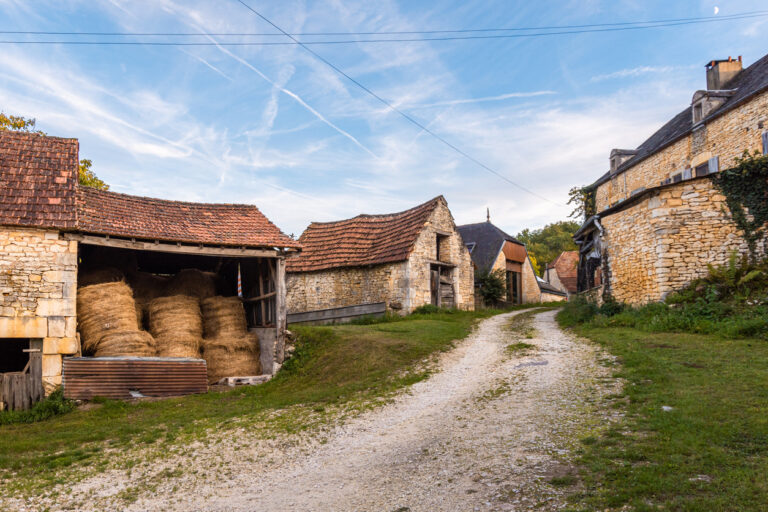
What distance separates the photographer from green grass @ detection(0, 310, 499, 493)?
27.0 feet

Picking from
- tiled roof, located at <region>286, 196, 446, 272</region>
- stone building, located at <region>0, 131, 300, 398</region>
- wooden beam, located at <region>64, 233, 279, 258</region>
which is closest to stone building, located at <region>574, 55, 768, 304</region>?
tiled roof, located at <region>286, 196, 446, 272</region>

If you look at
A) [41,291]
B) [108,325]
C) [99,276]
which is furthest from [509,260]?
[41,291]

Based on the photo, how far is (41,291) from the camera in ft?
39.9

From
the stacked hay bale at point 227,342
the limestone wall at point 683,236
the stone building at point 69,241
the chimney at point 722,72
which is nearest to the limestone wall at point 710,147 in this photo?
the chimney at point 722,72

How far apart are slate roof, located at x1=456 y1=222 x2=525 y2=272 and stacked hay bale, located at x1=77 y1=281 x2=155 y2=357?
2251 centimetres

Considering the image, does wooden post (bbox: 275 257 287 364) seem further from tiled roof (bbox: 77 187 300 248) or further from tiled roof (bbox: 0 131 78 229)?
tiled roof (bbox: 0 131 78 229)

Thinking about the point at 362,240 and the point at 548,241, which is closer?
the point at 362,240

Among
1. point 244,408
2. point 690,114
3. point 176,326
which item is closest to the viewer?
point 244,408

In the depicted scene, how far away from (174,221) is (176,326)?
10.2 feet

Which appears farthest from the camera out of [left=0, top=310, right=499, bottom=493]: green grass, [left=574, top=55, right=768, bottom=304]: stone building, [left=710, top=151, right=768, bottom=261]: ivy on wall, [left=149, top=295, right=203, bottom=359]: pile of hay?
[left=574, top=55, right=768, bottom=304]: stone building

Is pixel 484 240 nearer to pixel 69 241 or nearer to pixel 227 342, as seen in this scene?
pixel 227 342

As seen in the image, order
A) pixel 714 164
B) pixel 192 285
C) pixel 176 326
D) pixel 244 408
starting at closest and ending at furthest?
pixel 244 408, pixel 176 326, pixel 192 285, pixel 714 164

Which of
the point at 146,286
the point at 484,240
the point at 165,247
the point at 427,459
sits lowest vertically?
the point at 427,459

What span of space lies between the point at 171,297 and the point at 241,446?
26.6 ft
